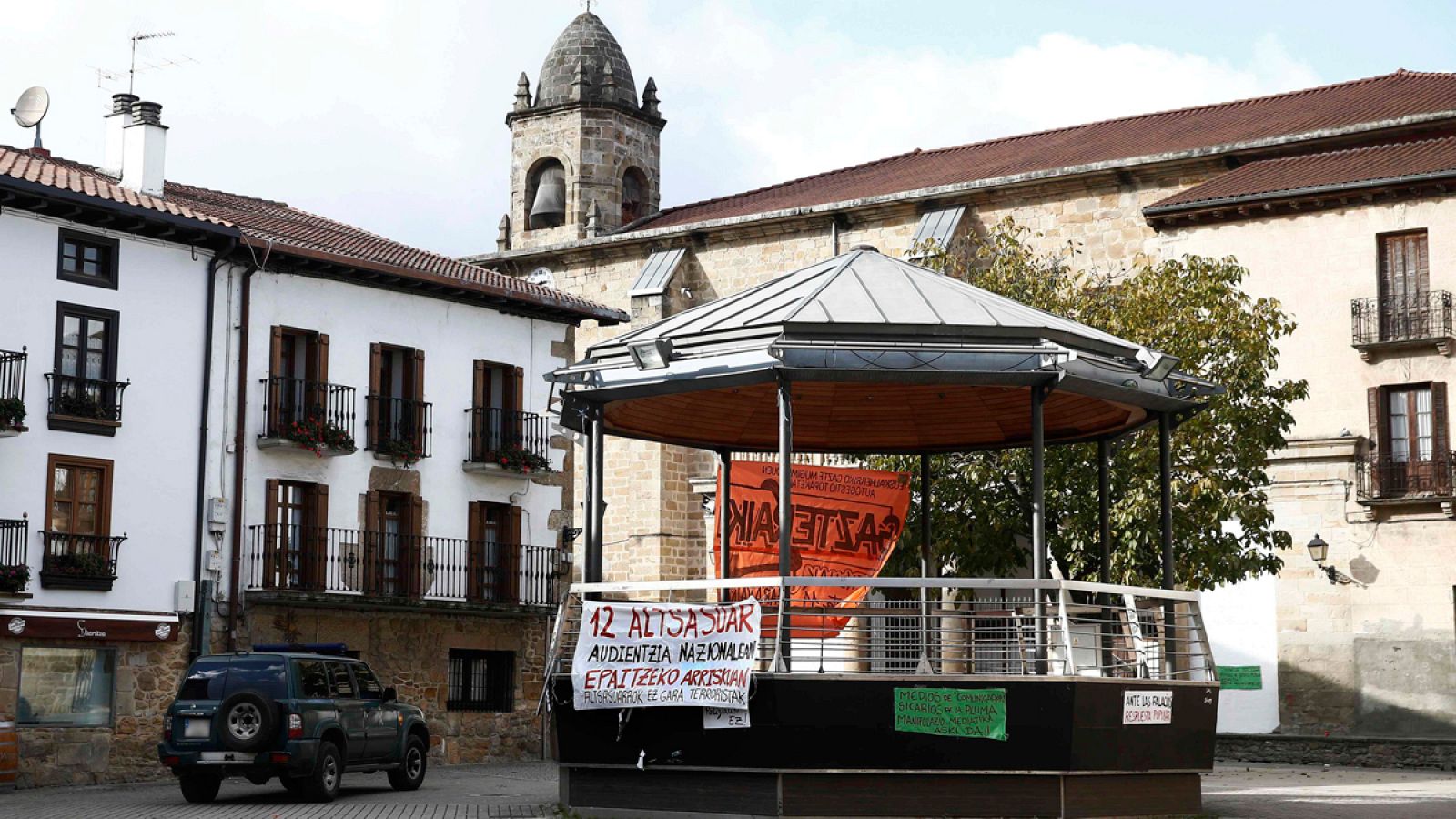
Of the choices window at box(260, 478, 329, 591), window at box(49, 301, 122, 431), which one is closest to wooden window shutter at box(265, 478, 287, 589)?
window at box(260, 478, 329, 591)

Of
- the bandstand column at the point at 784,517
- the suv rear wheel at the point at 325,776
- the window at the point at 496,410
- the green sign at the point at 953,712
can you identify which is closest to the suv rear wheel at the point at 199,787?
the suv rear wheel at the point at 325,776

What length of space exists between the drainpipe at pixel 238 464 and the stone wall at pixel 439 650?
0.32 metres

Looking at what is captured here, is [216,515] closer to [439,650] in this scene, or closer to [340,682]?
[439,650]

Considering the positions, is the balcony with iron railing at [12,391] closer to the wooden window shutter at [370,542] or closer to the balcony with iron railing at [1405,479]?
the wooden window shutter at [370,542]

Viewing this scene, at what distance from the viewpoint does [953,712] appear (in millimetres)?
14844

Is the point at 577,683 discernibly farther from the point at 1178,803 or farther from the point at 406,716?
the point at 406,716

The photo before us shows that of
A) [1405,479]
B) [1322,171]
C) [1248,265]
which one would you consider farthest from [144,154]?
[1405,479]

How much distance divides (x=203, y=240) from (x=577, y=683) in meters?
15.6

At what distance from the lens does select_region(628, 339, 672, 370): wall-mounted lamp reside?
16.0m

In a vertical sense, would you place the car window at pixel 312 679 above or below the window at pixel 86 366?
below

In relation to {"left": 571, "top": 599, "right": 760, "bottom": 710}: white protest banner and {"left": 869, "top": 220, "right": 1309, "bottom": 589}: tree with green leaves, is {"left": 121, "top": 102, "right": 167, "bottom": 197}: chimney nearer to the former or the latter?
{"left": 869, "top": 220, "right": 1309, "bottom": 589}: tree with green leaves

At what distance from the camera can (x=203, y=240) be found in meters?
29.0

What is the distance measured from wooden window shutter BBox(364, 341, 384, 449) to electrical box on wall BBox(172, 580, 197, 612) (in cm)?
351

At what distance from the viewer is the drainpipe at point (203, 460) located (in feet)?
92.5
